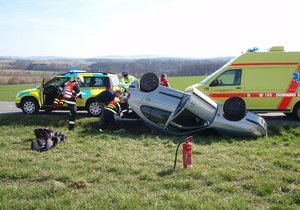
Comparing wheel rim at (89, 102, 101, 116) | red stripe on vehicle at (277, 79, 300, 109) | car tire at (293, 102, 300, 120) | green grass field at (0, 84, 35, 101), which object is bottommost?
green grass field at (0, 84, 35, 101)

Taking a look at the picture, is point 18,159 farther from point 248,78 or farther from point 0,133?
point 248,78

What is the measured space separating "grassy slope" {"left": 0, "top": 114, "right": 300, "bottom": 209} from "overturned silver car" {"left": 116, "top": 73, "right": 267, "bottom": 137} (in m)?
0.39

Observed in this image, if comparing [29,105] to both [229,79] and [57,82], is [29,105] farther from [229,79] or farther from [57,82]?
[229,79]

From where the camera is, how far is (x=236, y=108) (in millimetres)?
9977

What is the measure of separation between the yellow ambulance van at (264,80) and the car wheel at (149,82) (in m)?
3.36

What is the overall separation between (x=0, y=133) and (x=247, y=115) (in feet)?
23.0

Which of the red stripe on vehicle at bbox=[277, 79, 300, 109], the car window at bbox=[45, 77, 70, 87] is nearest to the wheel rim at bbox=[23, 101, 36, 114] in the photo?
the car window at bbox=[45, 77, 70, 87]

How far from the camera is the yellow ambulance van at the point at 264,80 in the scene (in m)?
12.7

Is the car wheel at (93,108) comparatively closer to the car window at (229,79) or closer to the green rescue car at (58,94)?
the green rescue car at (58,94)

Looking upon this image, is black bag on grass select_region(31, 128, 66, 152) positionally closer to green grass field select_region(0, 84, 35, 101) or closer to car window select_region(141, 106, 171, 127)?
car window select_region(141, 106, 171, 127)

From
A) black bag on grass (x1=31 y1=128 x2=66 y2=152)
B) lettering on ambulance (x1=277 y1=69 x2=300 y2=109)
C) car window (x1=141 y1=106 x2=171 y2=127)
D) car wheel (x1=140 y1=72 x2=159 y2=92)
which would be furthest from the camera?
lettering on ambulance (x1=277 y1=69 x2=300 y2=109)

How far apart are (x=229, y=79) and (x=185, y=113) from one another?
11.7 ft

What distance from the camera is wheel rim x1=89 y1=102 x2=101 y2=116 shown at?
13797 mm

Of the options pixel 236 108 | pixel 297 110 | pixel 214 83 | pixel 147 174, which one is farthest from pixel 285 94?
pixel 147 174
